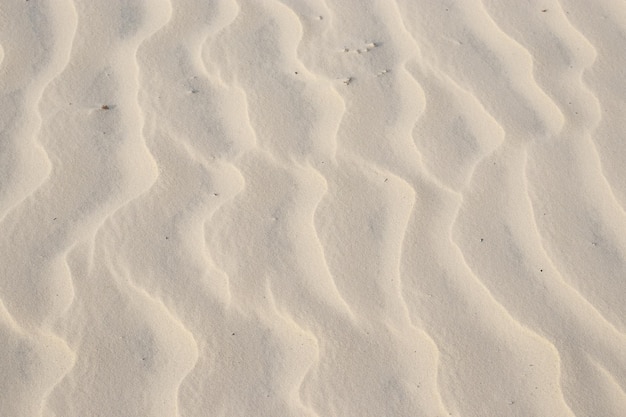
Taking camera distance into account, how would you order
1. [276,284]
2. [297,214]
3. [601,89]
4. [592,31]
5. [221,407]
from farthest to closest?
[592,31], [601,89], [297,214], [276,284], [221,407]

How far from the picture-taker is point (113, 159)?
311 cm

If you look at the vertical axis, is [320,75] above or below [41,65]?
above

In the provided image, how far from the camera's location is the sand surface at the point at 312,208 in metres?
2.55

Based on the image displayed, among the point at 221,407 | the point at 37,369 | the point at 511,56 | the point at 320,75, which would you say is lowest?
the point at 37,369

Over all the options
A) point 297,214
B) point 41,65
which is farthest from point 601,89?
point 41,65

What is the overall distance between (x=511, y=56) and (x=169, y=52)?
4.14ft

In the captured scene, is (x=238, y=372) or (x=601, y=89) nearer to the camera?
(x=238, y=372)

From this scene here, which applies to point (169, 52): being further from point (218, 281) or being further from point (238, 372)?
point (238, 372)

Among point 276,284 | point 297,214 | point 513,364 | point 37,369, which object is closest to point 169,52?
point 297,214

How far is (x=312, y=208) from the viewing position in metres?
2.96

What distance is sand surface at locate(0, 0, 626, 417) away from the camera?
2.55 m

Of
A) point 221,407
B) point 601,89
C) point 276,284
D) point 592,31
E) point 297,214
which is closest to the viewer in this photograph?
point 221,407

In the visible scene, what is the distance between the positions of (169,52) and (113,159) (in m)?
0.59

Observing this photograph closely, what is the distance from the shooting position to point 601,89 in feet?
11.1
